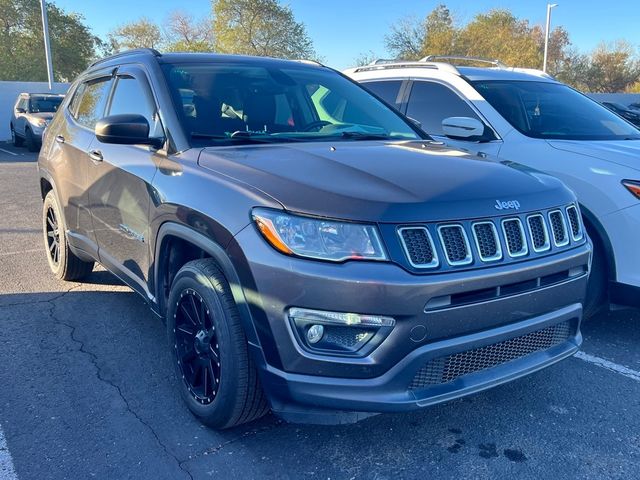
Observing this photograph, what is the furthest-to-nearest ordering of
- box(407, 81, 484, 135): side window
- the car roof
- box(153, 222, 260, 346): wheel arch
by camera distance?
box(407, 81, 484, 135): side window, the car roof, box(153, 222, 260, 346): wheel arch

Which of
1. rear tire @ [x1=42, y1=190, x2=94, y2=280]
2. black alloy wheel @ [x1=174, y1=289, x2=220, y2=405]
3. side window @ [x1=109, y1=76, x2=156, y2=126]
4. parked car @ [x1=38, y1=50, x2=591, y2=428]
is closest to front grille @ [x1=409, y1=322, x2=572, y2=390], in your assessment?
parked car @ [x1=38, y1=50, x2=591, y2=428]

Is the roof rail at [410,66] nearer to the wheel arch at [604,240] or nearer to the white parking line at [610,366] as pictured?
the wheel arch at [604,240]

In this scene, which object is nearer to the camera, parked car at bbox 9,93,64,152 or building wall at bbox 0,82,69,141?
parked car at bbox 9,93,64,152

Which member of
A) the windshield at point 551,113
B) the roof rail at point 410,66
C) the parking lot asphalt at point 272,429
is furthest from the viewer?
the roof rail at point 410,66

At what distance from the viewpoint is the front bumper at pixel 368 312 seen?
86.8 inches

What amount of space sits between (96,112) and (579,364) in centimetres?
370

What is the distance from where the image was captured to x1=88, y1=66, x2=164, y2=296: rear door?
323 centimetres

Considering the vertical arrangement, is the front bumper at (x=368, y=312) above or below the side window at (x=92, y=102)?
below

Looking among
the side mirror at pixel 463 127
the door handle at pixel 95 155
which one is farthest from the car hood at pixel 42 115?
the side mirror at pixel 463 127

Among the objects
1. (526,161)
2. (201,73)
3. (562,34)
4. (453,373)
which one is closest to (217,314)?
(453,373)

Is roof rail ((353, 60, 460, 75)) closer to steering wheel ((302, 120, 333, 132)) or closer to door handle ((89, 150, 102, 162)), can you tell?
steering wheel ((302, 120, 333, 132))

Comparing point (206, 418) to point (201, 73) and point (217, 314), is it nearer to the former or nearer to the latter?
point (217, 314)

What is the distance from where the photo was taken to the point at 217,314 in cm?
256

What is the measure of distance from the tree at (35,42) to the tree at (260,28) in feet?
33.0
